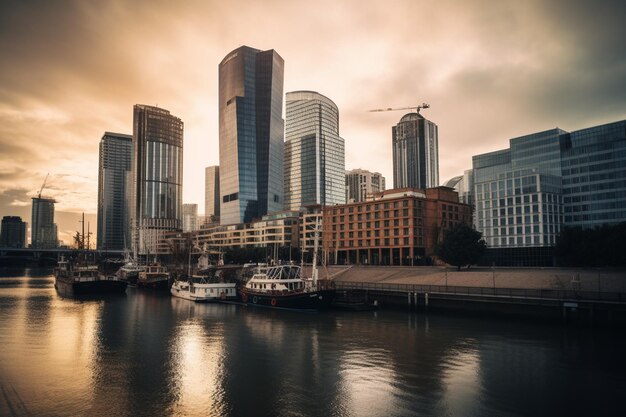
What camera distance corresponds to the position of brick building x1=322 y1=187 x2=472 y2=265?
14900cm

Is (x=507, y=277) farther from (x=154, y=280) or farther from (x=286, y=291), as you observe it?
(x=154, y=280)

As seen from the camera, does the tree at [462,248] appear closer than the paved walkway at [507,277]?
No

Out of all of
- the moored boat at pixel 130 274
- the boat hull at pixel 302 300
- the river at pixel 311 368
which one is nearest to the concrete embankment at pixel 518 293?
the river at pixel 311 368

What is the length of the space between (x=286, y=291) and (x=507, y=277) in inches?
1731

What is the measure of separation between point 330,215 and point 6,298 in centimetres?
10725

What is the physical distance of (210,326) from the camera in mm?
68562

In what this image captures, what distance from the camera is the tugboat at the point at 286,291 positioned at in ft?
274

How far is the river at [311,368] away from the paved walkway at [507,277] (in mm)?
17251

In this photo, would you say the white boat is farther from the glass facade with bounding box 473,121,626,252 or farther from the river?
the glass facade with bounding box 473,121,626,252

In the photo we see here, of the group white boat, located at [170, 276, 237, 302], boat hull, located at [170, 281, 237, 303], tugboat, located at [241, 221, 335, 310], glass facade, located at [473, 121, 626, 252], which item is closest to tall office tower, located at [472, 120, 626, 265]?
glass facade, located at [473, 121, 626, 252]

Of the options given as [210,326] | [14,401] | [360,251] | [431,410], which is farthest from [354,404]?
[360,251]

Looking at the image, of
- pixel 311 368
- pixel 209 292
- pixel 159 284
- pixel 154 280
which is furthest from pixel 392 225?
pixel 311 368

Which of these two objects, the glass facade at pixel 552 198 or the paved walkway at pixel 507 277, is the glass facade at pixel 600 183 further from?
the paved walkway at pixel 507 277

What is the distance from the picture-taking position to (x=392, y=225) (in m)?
152
